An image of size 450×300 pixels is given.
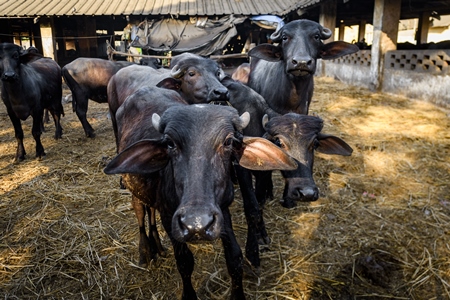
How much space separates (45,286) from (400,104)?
8.64 metres

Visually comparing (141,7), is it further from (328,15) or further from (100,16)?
(328,15)

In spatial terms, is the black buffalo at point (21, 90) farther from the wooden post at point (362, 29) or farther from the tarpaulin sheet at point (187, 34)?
the wooden post at point (362, 29)

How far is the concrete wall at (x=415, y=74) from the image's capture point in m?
7.82

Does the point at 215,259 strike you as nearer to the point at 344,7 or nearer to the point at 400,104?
the point at 400,104

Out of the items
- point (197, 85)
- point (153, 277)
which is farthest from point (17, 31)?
point (153, 277)

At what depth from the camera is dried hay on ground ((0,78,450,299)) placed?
2971 mm

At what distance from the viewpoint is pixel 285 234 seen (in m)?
3.73

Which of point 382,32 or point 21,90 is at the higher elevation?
point 382,32

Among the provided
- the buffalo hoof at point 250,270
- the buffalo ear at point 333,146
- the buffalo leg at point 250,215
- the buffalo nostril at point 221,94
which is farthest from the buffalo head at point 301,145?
the buffalo nostril at point 221,94

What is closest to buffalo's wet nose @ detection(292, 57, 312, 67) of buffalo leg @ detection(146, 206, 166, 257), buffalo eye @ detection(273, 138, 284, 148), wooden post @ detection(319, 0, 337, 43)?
buffalo eye @ detection(273, 138, 284, 148)

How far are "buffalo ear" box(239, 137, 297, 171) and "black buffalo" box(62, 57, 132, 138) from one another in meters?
6.32

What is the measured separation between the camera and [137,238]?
3758 mm

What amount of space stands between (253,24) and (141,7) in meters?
5.60

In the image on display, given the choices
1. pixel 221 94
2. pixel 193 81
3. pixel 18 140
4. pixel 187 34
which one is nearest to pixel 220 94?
pixel 221 94
